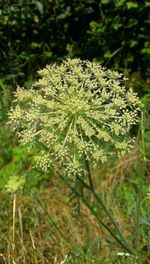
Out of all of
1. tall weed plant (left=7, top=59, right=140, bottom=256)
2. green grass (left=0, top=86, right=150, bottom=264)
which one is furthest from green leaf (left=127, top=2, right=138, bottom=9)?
tall weed plant (left=7, top=59, right=140, bottom=256)

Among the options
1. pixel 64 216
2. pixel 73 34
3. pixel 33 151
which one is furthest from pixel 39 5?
pixel 64 216

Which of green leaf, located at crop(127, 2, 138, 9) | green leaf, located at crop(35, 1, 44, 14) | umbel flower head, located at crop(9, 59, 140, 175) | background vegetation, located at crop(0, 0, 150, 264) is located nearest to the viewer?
umbel flower head, located at crop(9, 59, 140, 175)

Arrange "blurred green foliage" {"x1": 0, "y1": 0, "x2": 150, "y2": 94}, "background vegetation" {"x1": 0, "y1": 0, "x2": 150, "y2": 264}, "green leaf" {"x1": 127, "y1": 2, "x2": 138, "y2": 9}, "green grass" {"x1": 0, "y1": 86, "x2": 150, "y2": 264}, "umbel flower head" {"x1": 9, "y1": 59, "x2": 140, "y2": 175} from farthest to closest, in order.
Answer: "blurred green foliage" {"x1": 0, "y1": 0, "x2": 150, "y2": 94} → "green leaf" {"x1": 127, "y1": 2, "x2": 138, "y2": 9} → "background vegetation" {"x1": 0, "y1": 0, "x2": 150, "y2": 264} → "green grass" {"x1": 0, "y1": 86, "x2": 150, "y2": 264} → "umbel flower head" {"x1": 9, "y1": 59, "x2": 140, "y2": 175}

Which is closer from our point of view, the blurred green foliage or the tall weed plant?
the tall weed plant

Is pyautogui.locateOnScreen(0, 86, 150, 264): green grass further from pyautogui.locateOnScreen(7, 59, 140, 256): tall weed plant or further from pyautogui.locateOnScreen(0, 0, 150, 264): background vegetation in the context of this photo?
pyautogui.locateOnScreen(7, 59, 140, 256): tall weed plant

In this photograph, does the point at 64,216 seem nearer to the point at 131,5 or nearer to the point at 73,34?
the point at 131,5

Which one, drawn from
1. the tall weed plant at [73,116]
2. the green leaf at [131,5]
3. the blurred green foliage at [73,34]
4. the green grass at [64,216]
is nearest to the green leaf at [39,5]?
the blurred green foliage at [73,34]
